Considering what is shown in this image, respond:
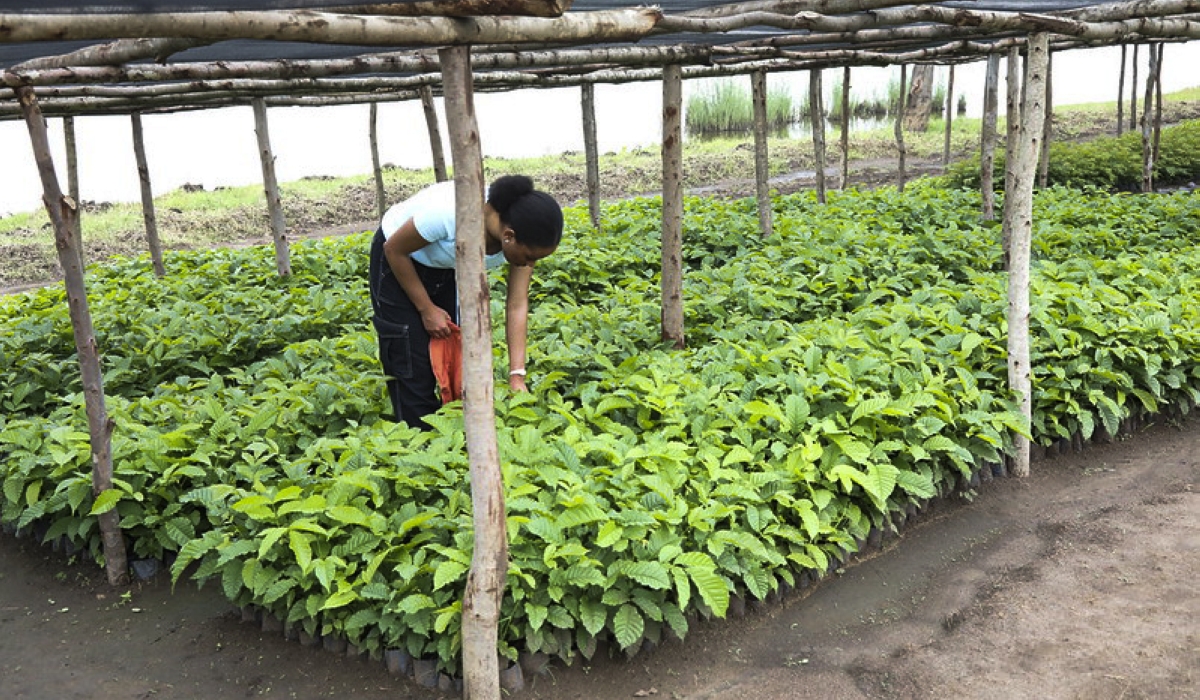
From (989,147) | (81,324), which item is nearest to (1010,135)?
(989,147)

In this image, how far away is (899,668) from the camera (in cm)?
385

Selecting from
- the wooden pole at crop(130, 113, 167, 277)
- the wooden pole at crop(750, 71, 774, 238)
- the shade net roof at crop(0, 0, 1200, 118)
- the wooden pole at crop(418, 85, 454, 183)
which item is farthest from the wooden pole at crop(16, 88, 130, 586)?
the wooden pole at crop(750, 71, 774, 238)

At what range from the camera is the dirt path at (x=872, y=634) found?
3756 millimetres

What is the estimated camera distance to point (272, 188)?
9.55 m

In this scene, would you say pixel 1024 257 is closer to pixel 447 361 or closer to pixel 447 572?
pixel 447 361

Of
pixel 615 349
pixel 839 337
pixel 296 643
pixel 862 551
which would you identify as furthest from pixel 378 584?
pixel 839 337

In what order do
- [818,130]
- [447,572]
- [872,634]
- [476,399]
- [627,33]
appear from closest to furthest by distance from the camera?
[476,399]
[447,572]
[627,33]
[872,634]
[818,130]

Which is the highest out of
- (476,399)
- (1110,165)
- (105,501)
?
(476,399)

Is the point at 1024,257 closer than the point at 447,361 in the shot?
No

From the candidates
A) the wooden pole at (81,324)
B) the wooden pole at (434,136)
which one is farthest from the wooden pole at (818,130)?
the wooden pole at (81,324)

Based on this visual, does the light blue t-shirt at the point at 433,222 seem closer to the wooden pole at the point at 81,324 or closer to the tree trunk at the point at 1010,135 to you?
the wooden pole at the point at 81,324

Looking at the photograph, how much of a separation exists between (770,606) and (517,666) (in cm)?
121

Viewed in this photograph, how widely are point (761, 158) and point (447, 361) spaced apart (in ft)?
20.5

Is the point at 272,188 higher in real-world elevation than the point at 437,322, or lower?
higher
